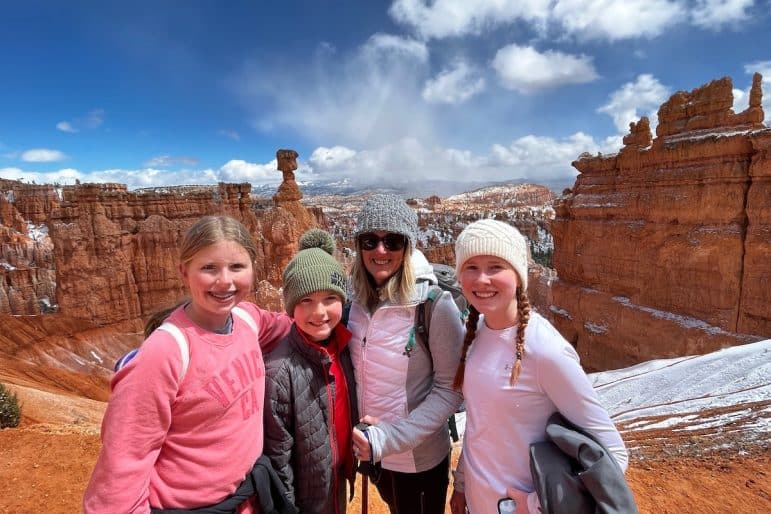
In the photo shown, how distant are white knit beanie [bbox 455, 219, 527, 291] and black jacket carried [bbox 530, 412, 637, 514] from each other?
67 cm

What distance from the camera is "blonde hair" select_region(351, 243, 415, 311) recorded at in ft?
6.42

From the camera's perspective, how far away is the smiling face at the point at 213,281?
5.29 ft

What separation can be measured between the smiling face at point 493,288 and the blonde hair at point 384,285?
30 cm

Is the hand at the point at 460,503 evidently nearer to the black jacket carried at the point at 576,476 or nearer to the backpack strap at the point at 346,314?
the black jacket carried at the point at 576,476

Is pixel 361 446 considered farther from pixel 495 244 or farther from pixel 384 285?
pixel 495 244

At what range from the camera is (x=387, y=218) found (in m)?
1.97

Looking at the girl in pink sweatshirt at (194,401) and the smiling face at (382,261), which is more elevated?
the smiling face at (382,261)

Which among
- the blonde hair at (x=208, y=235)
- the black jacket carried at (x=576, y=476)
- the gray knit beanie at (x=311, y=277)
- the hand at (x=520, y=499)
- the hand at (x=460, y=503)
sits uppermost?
the blonde hair at (x=208, y=235)

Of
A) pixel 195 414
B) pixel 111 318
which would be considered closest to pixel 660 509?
pixel 195 414

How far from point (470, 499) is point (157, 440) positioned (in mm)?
1447

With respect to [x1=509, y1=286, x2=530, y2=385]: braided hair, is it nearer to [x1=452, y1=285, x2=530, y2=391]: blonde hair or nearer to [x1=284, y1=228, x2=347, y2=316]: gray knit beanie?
[x1=452, y1=285, x2=530, y2=391]: blonde hair

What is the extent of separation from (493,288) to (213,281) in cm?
123

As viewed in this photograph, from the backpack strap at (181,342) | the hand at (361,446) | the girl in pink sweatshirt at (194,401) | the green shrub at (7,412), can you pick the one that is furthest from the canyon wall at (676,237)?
the green shrub at (7,412)

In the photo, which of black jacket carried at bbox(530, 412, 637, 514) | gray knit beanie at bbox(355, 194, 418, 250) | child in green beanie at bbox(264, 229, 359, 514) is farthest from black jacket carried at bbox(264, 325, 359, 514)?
black jacket carried at bbox(530, 412, 637, 514)
